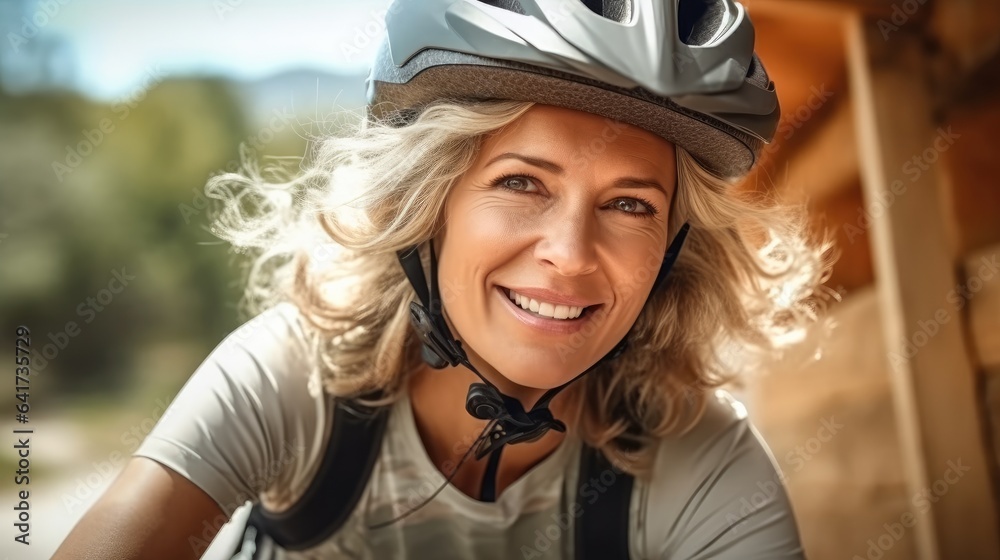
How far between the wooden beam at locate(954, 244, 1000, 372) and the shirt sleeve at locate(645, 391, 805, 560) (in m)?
1.14

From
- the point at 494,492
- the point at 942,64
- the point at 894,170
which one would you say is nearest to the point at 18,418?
the point at 494,492

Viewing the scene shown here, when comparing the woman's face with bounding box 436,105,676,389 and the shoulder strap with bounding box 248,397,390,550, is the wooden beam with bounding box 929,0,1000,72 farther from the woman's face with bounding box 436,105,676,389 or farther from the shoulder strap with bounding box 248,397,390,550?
the shoulder strap with bounding box 248,397,390,550

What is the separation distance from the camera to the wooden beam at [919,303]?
2.39 m

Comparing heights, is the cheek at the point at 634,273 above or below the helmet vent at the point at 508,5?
below

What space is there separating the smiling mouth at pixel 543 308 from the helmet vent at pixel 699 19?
61 cm

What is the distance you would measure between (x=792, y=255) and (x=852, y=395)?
1.62m

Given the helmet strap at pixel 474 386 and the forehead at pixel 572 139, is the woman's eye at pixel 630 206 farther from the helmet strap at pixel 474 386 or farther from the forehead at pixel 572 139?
the helmet strap at pixel 474 386

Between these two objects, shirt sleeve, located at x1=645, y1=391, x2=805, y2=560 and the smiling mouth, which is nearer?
the smiling mouth

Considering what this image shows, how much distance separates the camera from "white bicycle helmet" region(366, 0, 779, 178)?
1312mm

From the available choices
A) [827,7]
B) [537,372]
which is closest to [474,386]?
[537,372]

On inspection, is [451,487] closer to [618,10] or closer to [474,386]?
[474,386]

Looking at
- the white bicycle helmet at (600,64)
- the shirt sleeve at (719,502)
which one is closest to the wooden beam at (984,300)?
the shirt sleeve at (719,502)

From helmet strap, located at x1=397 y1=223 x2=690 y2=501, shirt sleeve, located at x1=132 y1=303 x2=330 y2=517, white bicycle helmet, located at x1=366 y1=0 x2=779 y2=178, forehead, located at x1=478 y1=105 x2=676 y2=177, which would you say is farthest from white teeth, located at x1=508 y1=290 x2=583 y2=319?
shirt sleeve, located at x1=132 y1=303 x2=330 y2=517

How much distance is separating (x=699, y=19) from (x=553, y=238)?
Result: 63 cm
